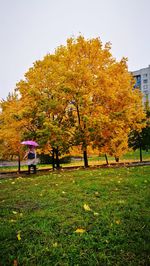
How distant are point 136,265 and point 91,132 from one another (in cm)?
1068

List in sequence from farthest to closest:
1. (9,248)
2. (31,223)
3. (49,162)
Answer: (49,162), (31,223), (9,248)

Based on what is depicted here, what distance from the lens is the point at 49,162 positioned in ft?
100

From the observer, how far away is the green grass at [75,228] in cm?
340

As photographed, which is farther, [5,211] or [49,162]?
[49,162]

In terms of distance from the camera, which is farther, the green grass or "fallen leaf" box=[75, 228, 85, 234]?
"fallen leaf" box=[75, 228, 85, 234]

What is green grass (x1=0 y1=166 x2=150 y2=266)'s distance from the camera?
3.40m

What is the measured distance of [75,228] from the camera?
435cm

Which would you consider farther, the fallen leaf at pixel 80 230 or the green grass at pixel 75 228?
the fallen leaf at pixel 80 230

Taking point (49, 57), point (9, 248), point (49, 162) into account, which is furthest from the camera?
point (49, 162)

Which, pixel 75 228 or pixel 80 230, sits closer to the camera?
pixel 80 230

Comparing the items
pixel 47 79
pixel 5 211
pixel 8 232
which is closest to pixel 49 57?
pixel 47 79

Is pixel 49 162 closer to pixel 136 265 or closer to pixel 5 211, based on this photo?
pixel 5 211

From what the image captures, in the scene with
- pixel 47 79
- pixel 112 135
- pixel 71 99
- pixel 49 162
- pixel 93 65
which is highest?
pixel 93 65

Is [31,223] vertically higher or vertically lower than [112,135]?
lower
